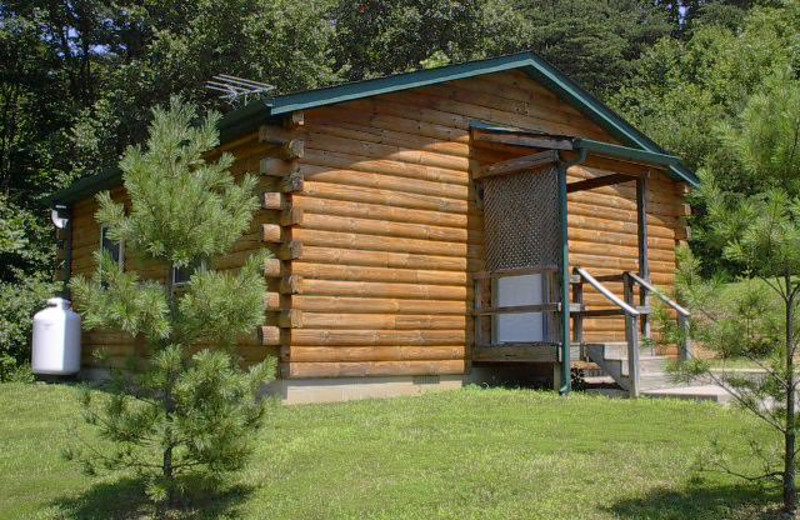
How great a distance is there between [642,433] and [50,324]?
10.9 meters

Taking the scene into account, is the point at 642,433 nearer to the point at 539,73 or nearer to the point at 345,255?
the point at 345,255

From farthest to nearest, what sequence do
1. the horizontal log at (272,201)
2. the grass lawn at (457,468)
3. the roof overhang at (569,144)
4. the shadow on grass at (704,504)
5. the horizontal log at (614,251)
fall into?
1. the horizontal log at (614,251)
2. the roof overhang at (569,144)
3. the horizontal log at (272,201)
4. the grass lawn at (457,468)
5. the shadow on grass at (704,504)

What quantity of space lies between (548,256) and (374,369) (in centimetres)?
289

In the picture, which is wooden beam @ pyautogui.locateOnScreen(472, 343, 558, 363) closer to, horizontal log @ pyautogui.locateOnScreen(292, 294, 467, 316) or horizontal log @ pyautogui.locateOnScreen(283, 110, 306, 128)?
horizontal log @ pyautogui.locateOnScreen(292, 294, 467, 316)

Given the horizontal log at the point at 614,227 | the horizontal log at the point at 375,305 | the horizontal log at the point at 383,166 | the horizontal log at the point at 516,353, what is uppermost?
the horizontal log at the point at 383,166

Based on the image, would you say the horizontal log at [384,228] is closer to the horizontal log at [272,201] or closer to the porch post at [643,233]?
the horizontal log at [272,201]

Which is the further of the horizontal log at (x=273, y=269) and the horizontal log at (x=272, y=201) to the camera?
the horizontal log at (x=272, y=201)

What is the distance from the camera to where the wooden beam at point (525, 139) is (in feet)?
38.1

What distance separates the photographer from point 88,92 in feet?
92.7

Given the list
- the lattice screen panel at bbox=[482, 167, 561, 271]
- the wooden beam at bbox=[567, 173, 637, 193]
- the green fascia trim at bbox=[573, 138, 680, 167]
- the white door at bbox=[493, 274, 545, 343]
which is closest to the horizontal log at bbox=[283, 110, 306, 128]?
the lattice screen panel at bbox=[482, 167, 561, 271]

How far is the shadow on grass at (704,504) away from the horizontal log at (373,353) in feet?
17.8

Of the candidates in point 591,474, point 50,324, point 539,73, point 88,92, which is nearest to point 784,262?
point 591,474

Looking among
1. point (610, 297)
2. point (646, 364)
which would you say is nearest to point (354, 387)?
point (610, 297)

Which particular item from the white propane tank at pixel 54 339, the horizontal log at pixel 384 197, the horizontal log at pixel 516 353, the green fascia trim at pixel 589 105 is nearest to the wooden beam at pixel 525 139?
the horizontal log at pixel 384 197
